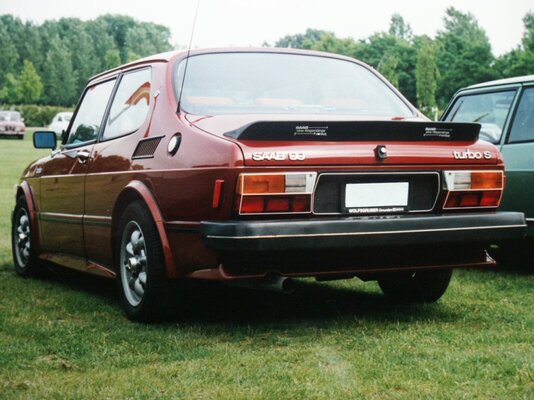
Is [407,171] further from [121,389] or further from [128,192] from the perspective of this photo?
[121,389]

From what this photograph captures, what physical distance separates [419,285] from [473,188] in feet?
3.35

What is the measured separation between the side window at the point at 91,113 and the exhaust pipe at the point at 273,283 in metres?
2.09

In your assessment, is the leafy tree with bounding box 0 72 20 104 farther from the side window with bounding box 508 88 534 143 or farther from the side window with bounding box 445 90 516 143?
the side window with bounding box 508 88 534 143

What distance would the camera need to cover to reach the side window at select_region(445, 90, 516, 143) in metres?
7.46

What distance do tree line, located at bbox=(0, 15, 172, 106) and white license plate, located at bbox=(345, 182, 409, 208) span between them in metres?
84.7

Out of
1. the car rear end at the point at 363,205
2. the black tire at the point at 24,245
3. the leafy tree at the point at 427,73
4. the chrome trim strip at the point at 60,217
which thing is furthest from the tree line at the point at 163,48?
the car rear end at the point at 363,205

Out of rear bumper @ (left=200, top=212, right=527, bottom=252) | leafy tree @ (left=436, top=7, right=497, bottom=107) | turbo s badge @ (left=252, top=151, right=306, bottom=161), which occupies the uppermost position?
turbo s badge @ (left=252, top=151, right=306, bottom=161)

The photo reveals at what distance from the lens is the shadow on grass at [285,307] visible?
16.7ft

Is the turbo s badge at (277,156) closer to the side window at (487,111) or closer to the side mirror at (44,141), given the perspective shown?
the side mirror at (44,141)

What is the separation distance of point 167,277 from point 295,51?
179 cm

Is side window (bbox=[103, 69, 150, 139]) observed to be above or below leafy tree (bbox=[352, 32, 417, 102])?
above

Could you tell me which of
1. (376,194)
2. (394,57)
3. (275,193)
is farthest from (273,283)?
(394,57)

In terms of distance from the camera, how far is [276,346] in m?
4.40

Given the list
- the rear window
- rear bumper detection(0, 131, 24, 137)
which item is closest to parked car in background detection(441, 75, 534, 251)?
the rear window
